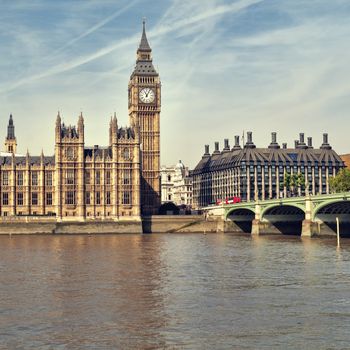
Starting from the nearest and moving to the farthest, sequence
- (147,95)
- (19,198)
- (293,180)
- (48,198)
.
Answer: (19,198) → (48,198) → (147,95) → (293,180)

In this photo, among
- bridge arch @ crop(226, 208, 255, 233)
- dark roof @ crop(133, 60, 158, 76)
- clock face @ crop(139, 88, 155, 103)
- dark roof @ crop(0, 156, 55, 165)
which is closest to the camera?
dark roof @ crop(0, 156, 55, 165)

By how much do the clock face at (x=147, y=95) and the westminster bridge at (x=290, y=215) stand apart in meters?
30.1

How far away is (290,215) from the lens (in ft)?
476

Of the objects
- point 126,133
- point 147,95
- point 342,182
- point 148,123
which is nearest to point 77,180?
point 126,133

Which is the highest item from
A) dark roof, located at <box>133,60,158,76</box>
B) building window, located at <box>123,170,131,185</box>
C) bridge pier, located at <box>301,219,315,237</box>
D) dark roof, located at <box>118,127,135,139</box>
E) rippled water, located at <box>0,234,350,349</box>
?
dark roof, located at <box>133,60,158,76</box>

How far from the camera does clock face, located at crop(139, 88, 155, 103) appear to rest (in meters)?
173

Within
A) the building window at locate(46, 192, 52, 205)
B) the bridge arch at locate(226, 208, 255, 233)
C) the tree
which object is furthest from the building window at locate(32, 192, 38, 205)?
the tree

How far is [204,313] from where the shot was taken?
42875 mm

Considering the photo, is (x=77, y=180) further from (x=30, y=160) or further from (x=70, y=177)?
(x=30, y=160)

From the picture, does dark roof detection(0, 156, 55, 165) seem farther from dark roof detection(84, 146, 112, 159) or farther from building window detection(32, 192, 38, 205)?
dark roof detection(84, 146, 112, 159)

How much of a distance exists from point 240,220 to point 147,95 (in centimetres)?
3899

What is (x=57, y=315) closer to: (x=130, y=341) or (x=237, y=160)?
(x=130, y=341)

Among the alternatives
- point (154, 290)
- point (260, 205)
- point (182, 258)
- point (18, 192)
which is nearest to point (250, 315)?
point (154, 290)

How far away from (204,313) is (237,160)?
15774cm
